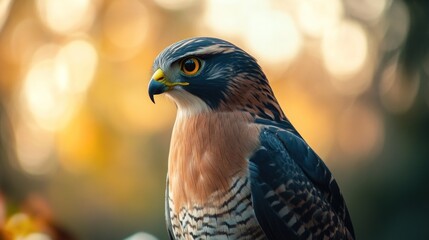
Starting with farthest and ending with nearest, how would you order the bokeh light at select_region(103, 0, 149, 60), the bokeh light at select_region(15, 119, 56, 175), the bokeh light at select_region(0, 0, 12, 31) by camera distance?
the bokeh light at select_region(103, 0, 149, 60)
the bokeh light at select_region(15, 119, 56, 175)
the bokeh light at select_region(0, 0, 12, 31)

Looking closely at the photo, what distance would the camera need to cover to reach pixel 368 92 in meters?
10.8

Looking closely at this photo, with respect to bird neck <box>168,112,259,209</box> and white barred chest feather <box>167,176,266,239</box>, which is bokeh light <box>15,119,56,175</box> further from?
white barred chest feather <box>167,176,266,239</box>

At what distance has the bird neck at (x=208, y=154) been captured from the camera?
3.40 m

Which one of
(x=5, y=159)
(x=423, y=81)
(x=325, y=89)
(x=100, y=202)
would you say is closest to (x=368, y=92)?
(x=325, y=89)

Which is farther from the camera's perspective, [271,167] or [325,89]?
[325,89]

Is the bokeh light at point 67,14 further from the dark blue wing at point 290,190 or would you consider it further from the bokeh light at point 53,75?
the dark blue wing at point 290,190

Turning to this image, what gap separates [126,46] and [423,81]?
14.1 ft

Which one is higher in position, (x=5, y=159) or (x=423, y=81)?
(x=423, y=81)

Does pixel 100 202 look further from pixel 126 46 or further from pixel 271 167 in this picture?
pixel 271 167

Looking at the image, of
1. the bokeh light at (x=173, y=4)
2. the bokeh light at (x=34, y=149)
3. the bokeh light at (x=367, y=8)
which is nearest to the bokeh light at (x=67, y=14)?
the bokeh light at (x=173, y=4)

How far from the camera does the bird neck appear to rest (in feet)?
11.2

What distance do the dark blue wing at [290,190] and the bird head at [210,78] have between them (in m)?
0.20

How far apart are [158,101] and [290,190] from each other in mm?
7415

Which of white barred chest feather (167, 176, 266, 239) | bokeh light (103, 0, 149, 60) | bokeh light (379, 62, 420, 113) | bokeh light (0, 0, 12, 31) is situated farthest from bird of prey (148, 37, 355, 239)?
bokeh light (103, 0, 149, 60)
